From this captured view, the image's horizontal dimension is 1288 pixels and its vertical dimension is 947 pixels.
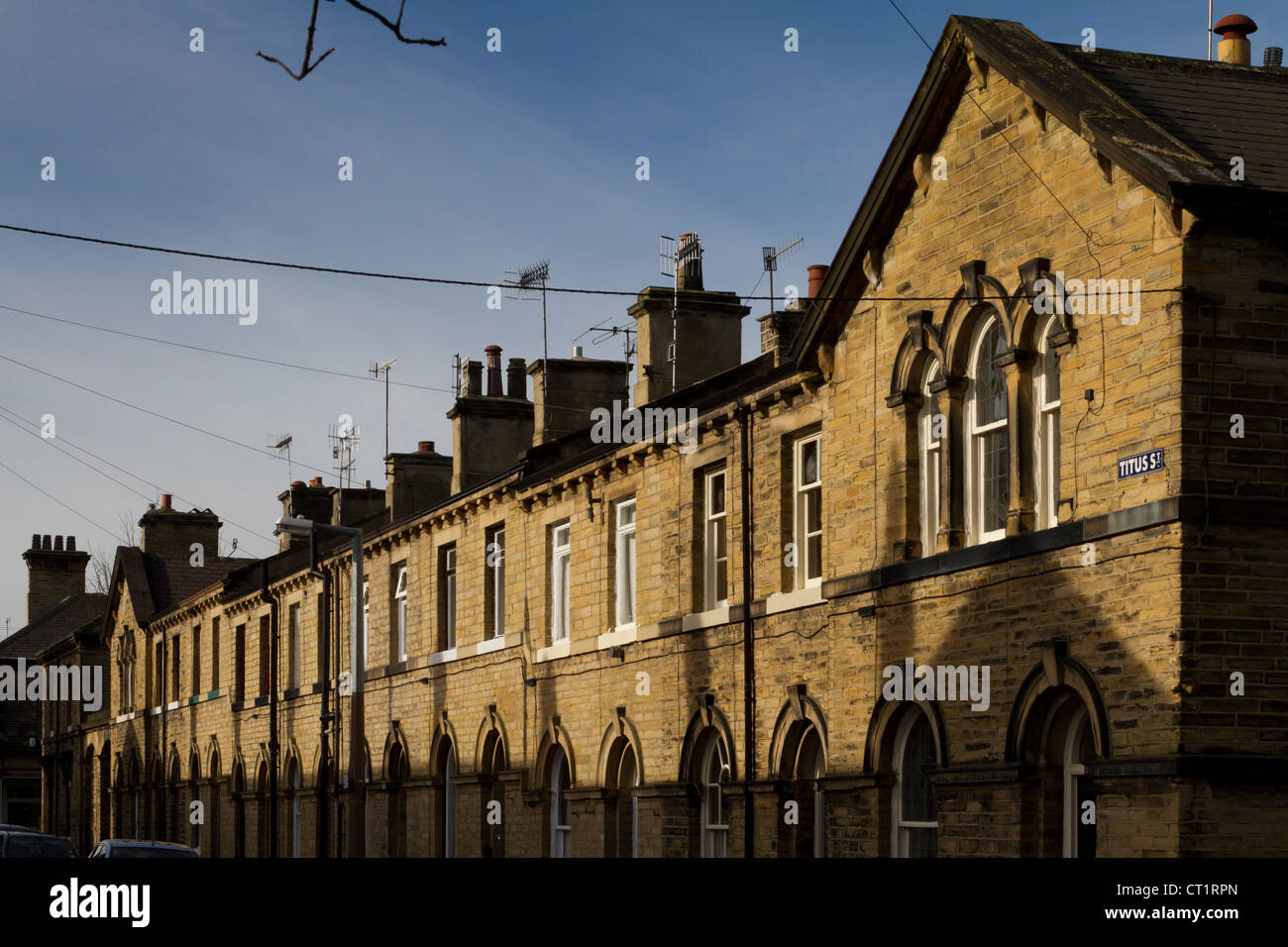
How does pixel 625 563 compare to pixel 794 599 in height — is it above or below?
above

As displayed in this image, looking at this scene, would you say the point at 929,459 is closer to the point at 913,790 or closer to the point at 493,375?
the point at 913,790

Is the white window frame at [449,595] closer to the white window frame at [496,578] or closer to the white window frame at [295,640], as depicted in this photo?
the white window frame at [496,578]

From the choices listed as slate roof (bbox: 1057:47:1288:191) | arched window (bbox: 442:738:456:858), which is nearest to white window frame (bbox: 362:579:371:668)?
arched window (bbox: 442:738:456:858)

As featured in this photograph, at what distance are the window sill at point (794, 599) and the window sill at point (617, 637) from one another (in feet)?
13.3

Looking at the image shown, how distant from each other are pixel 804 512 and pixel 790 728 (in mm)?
2680

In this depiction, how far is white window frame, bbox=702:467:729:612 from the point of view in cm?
2533

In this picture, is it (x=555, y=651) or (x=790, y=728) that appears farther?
(x=555, y=651)

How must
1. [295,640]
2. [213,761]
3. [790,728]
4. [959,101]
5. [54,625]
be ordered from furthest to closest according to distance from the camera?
[54,625], [213,761], [295,640], [790,728], [959,101]

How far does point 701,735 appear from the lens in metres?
25.1

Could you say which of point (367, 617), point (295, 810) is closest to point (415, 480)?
point (367, 617)

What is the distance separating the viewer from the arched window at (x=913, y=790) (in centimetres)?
1991

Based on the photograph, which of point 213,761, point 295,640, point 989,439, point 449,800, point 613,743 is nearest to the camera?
point 989,439

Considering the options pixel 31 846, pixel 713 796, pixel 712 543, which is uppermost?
pixel 712 543
